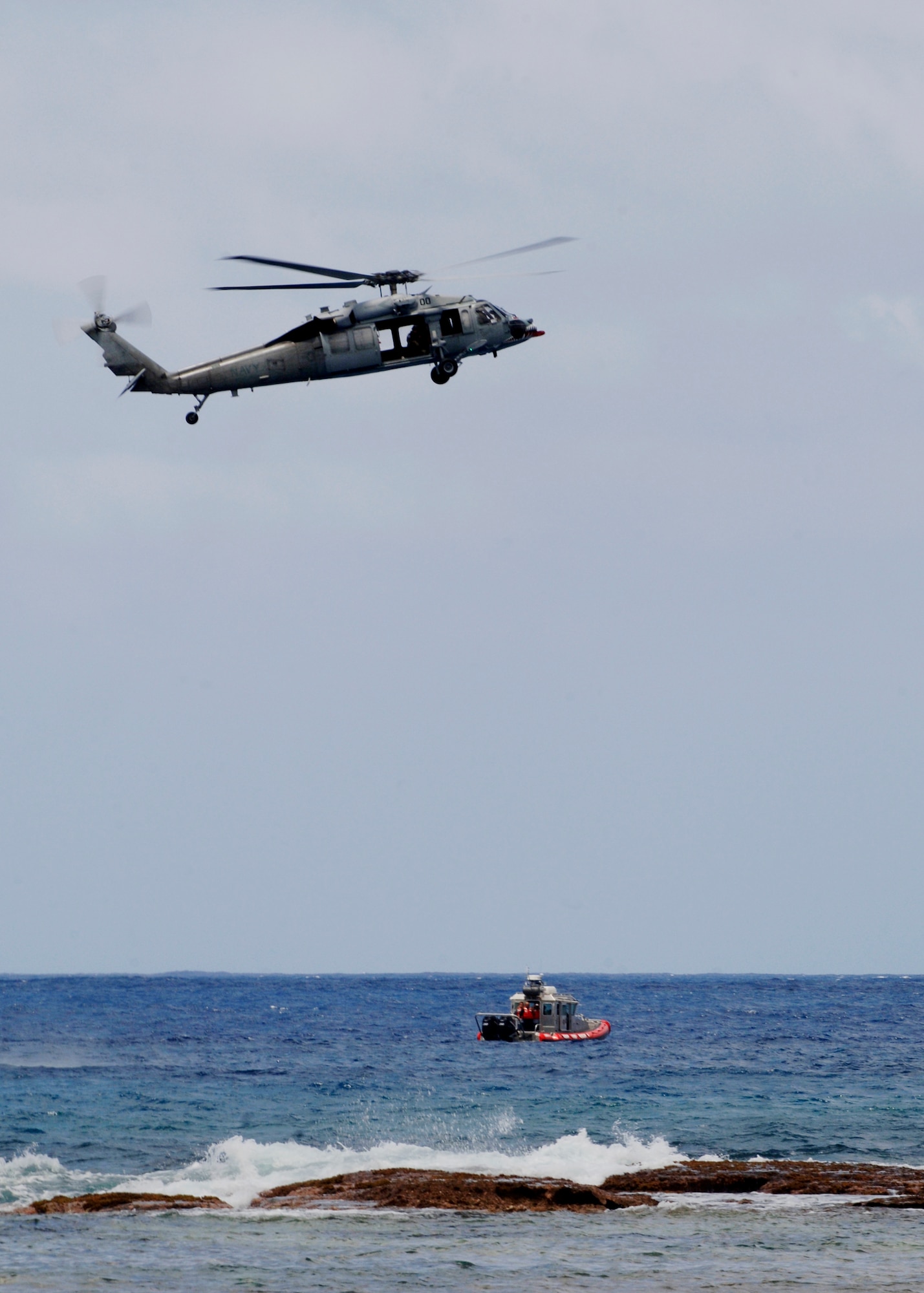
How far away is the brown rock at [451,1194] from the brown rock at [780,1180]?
120cm

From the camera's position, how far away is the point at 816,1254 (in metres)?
21.9

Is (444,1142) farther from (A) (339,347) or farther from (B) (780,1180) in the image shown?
(A) (339,347)

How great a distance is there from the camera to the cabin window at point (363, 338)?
27.8 meters

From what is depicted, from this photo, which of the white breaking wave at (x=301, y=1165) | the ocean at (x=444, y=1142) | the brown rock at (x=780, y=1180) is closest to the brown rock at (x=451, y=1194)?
the ocean at (x=444, y=1142)

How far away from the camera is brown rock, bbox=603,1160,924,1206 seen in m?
27.2

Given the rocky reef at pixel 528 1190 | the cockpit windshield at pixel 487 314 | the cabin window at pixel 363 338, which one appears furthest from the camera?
the cockpit windshield at pixel 487 314

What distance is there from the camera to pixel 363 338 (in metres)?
27.8

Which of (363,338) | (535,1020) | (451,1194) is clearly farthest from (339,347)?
(535,1020)

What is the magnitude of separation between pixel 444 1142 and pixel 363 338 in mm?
19862

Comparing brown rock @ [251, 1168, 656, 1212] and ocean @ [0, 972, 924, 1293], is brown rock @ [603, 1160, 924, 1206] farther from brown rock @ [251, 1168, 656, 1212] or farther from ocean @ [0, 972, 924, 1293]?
brown rock @ [251, 1168, 656, 1212]

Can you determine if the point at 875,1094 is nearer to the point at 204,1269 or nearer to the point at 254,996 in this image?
the point at 204,1269

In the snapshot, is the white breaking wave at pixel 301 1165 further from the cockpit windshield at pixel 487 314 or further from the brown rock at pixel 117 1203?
the cockpit windshield at pixel 487 314

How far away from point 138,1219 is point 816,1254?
1163 cm

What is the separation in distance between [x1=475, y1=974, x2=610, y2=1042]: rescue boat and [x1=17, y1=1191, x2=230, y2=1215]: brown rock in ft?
106
